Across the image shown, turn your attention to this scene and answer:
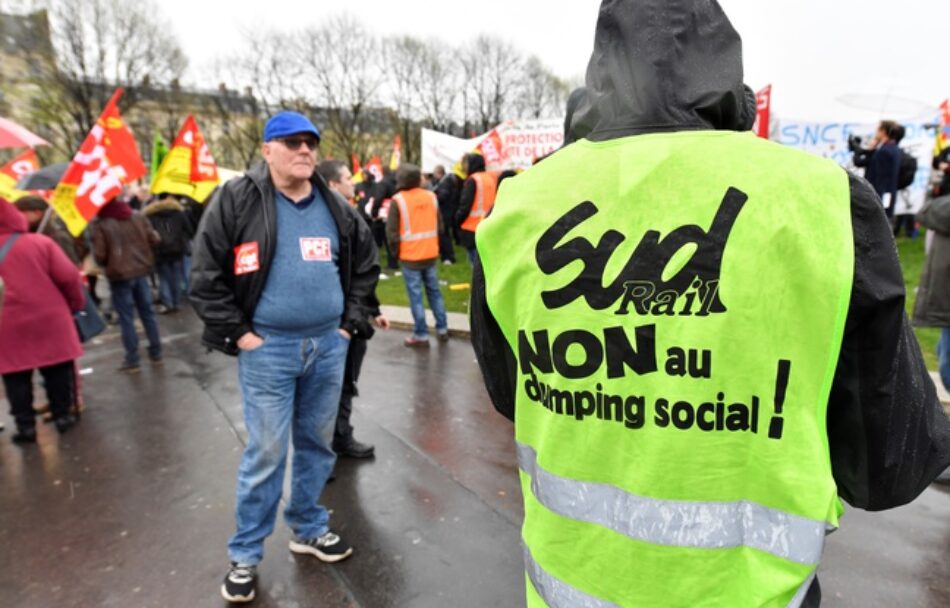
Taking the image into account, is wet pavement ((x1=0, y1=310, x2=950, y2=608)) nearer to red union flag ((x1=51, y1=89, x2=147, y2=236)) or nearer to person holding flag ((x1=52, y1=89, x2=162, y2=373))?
person holding flag ((x1=52, y1=89, x2=162, y2=373))

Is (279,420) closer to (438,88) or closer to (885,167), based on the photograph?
(885,167)

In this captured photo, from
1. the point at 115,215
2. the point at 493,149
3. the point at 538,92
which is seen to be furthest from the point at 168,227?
the point at 538,92

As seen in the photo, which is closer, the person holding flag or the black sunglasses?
the black sunglasses

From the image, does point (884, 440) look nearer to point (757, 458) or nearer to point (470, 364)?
point (757, 458)

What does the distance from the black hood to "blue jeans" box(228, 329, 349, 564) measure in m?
2.12

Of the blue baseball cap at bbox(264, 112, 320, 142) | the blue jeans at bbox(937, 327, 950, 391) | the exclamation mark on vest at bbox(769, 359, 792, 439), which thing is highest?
the blue baseball cap at bbox(264, 112, 320, 142)

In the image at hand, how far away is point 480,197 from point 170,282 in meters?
5.45

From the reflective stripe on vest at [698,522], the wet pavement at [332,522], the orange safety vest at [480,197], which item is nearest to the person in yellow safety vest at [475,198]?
the orange safety vest at [480,197]

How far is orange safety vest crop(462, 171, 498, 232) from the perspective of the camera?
27.6 feet

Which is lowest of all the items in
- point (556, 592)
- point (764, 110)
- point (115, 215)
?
point (556, 592)

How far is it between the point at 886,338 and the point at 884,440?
18cm

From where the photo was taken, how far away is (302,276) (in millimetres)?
2916

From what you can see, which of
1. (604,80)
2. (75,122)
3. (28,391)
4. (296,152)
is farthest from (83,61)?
(604,80)

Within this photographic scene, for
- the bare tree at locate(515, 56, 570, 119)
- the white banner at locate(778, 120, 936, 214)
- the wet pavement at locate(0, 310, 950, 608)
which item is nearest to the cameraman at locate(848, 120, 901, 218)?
the white banner at locate(778, 120, 936, 214)
